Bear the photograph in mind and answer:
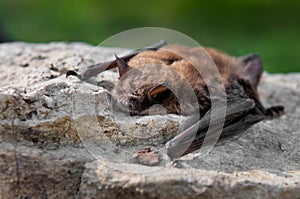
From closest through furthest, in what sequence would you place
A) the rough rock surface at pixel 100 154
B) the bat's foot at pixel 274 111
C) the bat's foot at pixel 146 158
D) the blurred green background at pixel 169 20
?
the rough rock surface at pixel 100 154
the bat's foot at pixel 146 158
the bat's foot at pixel 274 111
the blurred green background at pixel 169 20

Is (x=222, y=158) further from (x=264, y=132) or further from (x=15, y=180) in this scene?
(x=15, y=180)

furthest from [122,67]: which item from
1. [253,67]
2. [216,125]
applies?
[253,67]

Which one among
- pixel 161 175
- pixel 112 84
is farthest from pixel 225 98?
pixel 161 175

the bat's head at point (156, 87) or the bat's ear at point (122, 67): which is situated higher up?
the bat's ear at point (122, 67)

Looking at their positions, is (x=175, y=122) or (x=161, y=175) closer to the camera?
(x=161, y=175)

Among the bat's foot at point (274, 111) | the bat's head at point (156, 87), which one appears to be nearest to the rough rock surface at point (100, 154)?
the bat's head at point (156, 87)

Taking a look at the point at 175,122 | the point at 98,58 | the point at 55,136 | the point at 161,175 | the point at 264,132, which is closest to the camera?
the point at 161,175

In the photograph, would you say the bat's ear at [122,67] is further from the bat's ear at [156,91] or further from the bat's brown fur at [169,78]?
the bat's ear at [156,91]
